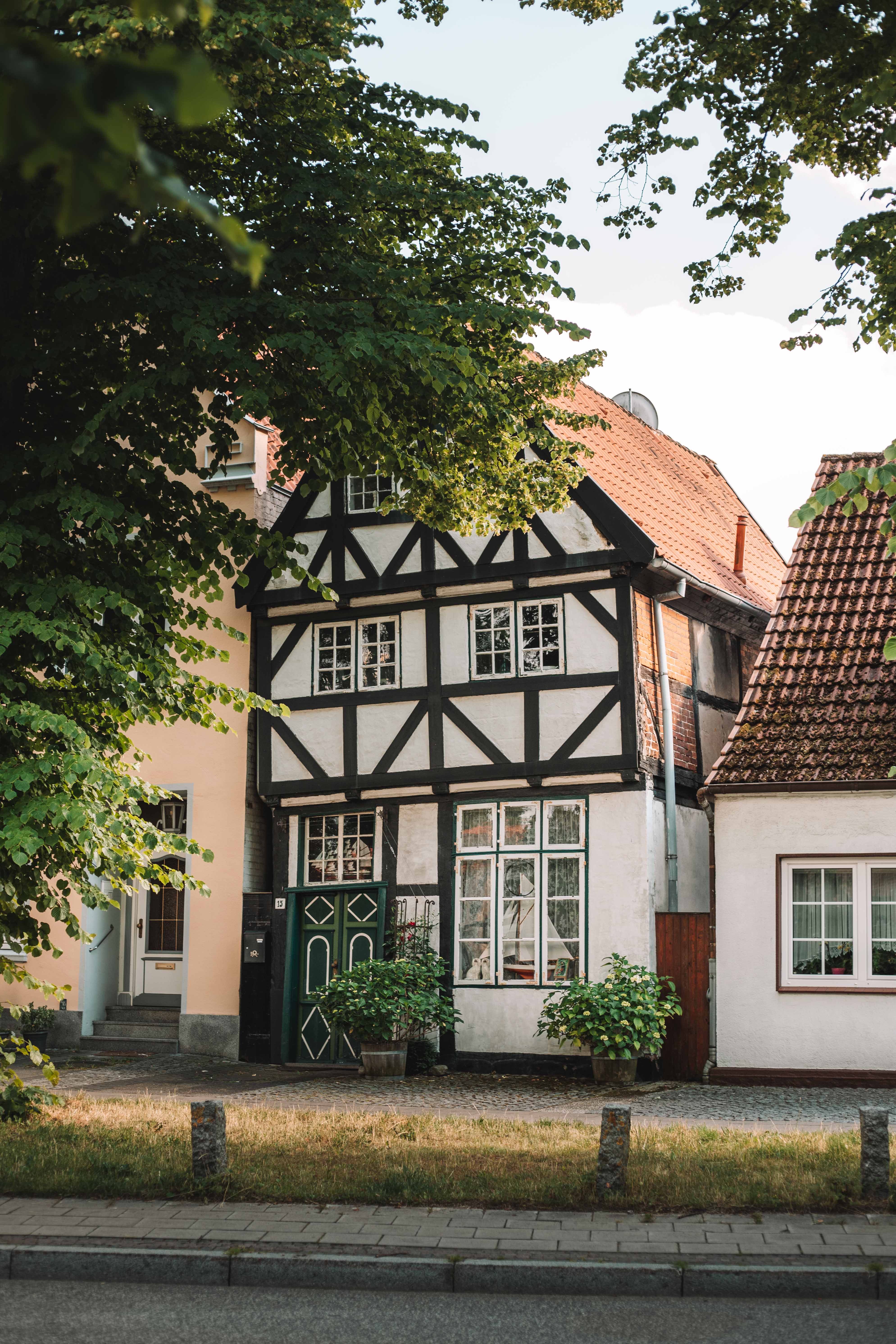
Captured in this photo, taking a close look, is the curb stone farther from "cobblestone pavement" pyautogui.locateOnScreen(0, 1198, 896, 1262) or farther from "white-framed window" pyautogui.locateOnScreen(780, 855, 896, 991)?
"white-framed window" pyautogui.locateOnScreen(780, 855, 896, 991)

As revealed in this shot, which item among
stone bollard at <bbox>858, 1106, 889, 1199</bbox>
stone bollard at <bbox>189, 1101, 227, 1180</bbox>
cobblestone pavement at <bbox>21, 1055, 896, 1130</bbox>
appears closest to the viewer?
stone bollard at <bbox>858, 1106, 889, 1199</bbox>

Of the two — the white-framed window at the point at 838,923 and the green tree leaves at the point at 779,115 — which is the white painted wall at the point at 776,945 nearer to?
the white-framed window at the point at 838,923

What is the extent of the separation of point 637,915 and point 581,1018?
1561 mm

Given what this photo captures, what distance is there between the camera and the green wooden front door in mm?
17734

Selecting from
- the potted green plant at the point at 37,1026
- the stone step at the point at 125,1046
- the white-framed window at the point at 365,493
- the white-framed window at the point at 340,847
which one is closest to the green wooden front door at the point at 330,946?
the white-framed window at the point at 340,847

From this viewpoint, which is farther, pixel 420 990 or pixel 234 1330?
pixel 420 990

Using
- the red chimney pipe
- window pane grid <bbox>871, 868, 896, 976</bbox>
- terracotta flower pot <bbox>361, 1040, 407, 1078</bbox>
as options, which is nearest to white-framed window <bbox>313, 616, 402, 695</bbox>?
terracotta flower pot <bbox>361, 1040, 407, 1078</bbox>

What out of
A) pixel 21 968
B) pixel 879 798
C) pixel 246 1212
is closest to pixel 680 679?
pixel 879 798

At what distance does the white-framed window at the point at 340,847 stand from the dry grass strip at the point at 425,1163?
22.4ft

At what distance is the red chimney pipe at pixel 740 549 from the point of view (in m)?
21.4

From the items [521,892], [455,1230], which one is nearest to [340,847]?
[521,892]

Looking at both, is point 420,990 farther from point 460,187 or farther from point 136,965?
point 460,187

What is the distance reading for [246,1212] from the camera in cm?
752

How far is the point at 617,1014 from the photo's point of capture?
49.0 ft
